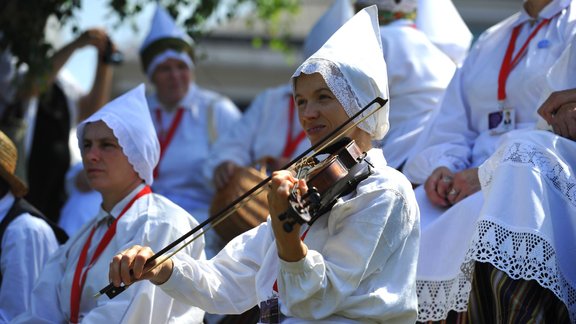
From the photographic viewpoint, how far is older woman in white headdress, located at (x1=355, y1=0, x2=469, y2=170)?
7363 mm

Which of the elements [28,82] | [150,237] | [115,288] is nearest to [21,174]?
[28,82]

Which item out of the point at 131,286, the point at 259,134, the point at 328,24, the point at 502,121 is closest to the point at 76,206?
the point at 259,134

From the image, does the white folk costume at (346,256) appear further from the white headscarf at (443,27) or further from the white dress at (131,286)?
the white headscarf at (443,27)

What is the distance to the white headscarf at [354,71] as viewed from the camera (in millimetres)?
4859

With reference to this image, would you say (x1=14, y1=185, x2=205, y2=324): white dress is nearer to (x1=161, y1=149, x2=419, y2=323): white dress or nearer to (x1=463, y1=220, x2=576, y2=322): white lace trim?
(x1=161, y1=149, x2=419, y2=323): white dress

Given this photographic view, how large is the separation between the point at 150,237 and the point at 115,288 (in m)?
1.26

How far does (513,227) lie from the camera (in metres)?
5.16

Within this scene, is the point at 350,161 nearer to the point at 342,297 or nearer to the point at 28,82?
the point at 342,297

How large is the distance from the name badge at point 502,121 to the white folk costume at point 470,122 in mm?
24

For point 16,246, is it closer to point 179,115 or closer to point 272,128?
point 272,128

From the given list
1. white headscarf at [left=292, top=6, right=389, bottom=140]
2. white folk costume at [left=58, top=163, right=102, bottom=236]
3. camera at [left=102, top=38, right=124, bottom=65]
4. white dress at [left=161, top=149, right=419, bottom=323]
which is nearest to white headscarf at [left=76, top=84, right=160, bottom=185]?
white dress at [left=161, top=149, right=419, bottom=323]

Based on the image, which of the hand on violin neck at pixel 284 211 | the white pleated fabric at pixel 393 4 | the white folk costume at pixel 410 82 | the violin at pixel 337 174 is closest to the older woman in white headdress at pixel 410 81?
the white folk costume at pixel 410 82

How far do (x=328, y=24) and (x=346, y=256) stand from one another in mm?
4499

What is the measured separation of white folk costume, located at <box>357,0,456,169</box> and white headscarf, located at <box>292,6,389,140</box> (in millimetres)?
2258
